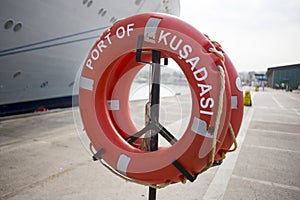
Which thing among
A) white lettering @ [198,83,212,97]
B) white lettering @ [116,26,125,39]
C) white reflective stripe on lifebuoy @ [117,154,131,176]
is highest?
Answer: white lettering @ [116,26,125,39]

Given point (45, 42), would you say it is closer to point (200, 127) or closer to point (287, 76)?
point (200, 127)

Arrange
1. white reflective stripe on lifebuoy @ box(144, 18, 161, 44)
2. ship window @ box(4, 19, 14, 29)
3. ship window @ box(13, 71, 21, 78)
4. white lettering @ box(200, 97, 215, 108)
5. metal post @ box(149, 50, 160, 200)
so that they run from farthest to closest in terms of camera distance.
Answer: ship window @ box(13, 71, 21, 78), ship window @ box(4, 19, 14, 29), metal post @ box(149, 50, 160, 200), white reflective stripe on lifebuoy @ box(144, 18, 161, 44), white lettering @ box(200, 97, 215, 108)

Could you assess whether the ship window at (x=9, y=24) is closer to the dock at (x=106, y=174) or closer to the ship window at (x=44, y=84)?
the dock at (x=106, y=174)

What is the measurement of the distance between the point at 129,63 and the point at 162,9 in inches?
319

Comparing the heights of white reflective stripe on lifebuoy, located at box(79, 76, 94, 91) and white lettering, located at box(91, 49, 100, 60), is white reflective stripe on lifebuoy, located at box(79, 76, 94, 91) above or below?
below

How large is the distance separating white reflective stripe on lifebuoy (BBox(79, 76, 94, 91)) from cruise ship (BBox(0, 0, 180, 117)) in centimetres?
464

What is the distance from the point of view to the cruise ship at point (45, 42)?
5.62 meters

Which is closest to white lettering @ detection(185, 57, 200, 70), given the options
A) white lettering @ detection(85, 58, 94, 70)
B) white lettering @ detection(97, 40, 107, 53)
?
white lettering @ detection(97, 40, 107, 53)

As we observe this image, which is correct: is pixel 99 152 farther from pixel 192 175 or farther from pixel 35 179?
pixel 35 179

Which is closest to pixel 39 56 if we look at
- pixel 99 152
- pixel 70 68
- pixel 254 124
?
pixel 70 68

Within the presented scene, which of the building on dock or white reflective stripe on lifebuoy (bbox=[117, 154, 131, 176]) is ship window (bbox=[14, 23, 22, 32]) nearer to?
white reflective stripe on lifebuoy (bbox=[117, 154, 131, 176])

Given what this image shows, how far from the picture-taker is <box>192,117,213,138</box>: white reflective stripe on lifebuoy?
135 cm

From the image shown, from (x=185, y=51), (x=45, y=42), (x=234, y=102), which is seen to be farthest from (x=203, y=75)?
(x=45, y=42)

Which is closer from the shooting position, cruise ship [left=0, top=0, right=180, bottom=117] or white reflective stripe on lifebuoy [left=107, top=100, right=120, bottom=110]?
white reflective stripe on lifebuoy [left=107, top=100, right=120, bottom=110]
